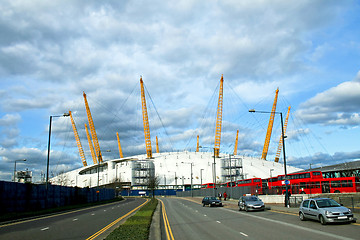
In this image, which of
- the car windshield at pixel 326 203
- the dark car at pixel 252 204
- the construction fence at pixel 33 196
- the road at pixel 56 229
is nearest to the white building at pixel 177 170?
the construction fence at pixel 33 196

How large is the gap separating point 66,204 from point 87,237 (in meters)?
35.6

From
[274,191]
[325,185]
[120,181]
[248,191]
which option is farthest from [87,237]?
[120,181]

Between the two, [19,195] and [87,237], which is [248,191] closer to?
[19,195]

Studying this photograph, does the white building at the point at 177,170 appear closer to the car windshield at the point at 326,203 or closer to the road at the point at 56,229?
the road at the point at 56,229

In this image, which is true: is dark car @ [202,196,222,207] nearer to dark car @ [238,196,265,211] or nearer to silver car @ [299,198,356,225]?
dark car @ [238,196,265,211]

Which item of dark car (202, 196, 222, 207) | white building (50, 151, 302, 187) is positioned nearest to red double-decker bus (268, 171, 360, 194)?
dark car (202, 196, 222, 207)

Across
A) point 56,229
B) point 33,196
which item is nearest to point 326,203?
point 56,229

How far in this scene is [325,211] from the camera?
1883 cm

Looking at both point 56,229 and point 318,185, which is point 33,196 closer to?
point 56,229

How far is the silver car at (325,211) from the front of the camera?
18.3 metres

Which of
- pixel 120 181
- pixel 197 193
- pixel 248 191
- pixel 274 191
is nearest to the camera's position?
pixel 274 191

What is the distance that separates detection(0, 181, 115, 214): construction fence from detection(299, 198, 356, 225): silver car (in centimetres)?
2491

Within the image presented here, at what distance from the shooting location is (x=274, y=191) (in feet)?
155

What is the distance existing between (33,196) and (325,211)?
29.4 m
